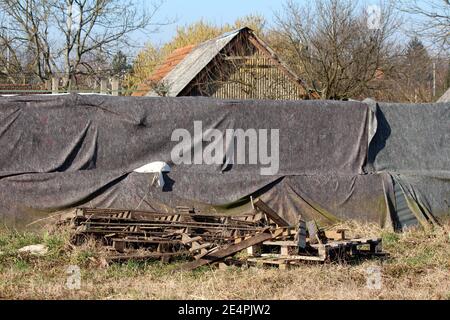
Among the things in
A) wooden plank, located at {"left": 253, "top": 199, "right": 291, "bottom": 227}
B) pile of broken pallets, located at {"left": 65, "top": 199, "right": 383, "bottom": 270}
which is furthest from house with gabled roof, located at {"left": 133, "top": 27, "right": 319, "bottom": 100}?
wooden plank, located at {"left": 253, "top": 199, "right": 291, "bottom": 227}

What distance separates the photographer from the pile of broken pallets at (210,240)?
8750mm

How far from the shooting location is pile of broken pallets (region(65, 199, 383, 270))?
875cm

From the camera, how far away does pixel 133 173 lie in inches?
444

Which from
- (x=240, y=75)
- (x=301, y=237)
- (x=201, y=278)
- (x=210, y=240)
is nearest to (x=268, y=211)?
(x=301, y=237)

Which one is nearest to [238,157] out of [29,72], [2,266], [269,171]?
[269,171]

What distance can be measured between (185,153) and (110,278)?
3828mm

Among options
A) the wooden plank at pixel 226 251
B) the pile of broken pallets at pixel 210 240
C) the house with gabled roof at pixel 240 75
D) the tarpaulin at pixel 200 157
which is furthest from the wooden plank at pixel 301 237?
the house with gabled roof at pixel 240 75

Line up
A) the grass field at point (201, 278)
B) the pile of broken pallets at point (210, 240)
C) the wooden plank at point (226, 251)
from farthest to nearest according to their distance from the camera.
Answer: the pile of broken pallets at point (210, 240) → the wooden plank at point (226, 251) → the grass field at point (201, 278)

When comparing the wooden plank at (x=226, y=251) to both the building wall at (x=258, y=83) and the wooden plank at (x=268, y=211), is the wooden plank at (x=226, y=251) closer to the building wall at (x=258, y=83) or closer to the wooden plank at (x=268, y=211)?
the wooden plank at (x=268, y=211)

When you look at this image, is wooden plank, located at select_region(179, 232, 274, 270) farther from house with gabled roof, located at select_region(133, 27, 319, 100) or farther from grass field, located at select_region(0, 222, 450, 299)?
house with gabled roof, located at select_region(133, 27, 319, 100)

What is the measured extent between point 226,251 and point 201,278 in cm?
61

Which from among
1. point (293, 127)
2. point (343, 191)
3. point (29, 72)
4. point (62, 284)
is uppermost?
point (29, 72)

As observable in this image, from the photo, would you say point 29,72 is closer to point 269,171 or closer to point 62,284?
point 269,171

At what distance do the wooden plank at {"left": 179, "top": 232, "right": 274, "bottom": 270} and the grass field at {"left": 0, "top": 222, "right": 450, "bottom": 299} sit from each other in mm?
94
